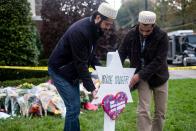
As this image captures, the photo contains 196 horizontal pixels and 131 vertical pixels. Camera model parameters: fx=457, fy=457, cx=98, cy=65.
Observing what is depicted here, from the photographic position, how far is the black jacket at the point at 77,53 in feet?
16.0

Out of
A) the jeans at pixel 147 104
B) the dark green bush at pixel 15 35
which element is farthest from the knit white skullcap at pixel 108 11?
the dark green bush at pixel 15 35

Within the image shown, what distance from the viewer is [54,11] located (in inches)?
760

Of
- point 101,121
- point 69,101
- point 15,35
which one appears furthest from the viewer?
point 15,35

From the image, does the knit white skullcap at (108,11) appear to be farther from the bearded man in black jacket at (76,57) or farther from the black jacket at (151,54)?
the black jacket at (151,54)

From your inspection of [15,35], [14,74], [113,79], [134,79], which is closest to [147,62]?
[134,79]

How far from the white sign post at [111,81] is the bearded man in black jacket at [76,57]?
28cm

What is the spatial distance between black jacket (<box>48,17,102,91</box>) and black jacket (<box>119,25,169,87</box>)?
638mm

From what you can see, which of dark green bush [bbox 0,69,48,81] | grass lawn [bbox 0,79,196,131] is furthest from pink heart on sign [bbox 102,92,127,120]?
dark green bush [bbox 0,69,48,81]

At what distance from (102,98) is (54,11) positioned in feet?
49.2

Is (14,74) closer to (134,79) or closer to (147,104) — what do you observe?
(147,104)

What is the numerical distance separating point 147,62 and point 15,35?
28.4 ft

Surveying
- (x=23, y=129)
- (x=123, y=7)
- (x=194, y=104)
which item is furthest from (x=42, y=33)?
(x=123, y=7)

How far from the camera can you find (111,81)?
4.70 meters

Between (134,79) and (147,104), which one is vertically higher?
(134,79)
